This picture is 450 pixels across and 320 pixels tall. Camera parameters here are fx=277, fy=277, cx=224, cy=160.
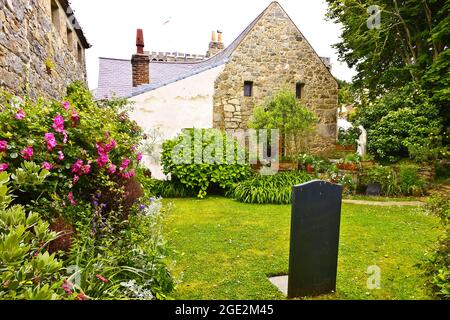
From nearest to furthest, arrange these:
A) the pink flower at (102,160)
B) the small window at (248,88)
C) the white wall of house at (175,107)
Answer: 1. the pink flower at (102,160)
2. the white wall of house at (175,107)
3. the small window at (248,88)

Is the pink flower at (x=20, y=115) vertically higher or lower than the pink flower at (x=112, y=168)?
higher

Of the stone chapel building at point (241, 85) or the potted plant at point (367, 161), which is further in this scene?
the stone chapel building at point (241, 85)

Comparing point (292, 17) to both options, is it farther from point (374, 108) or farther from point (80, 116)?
point (80, 116)

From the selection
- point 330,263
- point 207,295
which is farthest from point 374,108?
point 207,295

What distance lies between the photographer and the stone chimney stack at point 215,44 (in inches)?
655

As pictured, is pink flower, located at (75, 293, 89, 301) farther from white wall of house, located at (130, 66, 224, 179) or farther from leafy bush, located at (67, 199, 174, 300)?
white wall of house, located at (130, 66, 224, 179)

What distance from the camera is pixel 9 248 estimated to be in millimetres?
1261

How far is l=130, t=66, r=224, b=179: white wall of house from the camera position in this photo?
34.2 feet

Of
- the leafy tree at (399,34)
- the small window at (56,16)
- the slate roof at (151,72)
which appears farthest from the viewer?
the slate roof at (151,72)

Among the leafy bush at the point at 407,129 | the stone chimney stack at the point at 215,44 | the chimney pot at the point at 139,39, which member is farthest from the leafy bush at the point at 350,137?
the chimney pot at the point at 139,39

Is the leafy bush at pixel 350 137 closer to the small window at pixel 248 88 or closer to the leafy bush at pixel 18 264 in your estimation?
the small window at pixel 248 88

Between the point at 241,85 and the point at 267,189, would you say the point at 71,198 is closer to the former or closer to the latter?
the point at 267,189

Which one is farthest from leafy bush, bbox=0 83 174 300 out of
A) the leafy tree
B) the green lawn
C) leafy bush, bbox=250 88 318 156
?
the leafy tree

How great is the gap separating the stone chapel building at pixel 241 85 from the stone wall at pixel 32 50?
3.60 m
